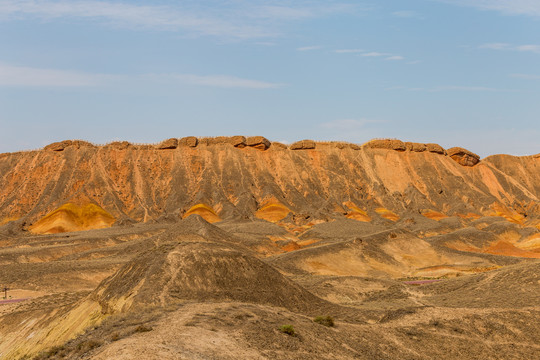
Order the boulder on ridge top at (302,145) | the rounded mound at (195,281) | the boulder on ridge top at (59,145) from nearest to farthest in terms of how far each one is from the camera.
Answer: the rounded mound at (195,281) → the boulder on ridge top at (59,145) → the boulder on ridge top at (302,145)

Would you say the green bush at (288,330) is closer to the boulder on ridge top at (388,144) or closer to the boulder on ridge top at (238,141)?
the boulder on ridge top at (238,141)

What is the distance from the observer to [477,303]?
113ft

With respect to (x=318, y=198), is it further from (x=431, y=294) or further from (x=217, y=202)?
(x=431, y=294)

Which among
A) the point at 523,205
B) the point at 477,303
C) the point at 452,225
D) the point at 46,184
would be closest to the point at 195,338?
the point at 477,303

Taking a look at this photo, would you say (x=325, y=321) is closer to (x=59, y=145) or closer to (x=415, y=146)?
(x=59, y=145)

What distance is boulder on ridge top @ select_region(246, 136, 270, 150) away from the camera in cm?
12962

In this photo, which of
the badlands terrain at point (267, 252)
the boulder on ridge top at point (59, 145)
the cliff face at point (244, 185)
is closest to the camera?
the badlands terrain at point (267, 252)

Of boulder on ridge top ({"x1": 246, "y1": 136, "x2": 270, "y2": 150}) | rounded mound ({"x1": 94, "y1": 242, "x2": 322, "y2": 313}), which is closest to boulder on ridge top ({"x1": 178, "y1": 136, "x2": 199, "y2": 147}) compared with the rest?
boulder on ridge top ({"x1": 246, "y1": 136, "x2": 270, "y2": 150})

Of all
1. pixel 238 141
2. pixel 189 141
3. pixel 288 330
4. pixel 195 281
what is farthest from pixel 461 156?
pixel 288 330

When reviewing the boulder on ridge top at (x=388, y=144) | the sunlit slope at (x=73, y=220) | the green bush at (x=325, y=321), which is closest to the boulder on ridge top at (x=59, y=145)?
the sunlit slope at (x=73, y=220)

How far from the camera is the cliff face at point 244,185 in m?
→ 110

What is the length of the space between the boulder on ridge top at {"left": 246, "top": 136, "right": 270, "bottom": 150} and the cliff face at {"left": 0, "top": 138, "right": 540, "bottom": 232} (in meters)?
0.77

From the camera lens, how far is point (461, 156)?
143 m

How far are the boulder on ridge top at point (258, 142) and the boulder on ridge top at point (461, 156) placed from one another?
40.6 metres
